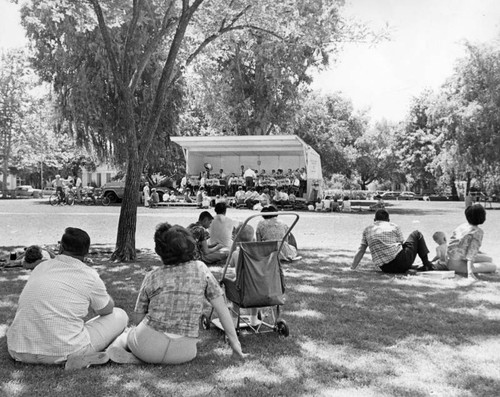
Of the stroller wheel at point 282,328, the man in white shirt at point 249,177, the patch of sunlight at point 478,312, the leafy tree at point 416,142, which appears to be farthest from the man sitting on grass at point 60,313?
the leafy tree at point 416,142

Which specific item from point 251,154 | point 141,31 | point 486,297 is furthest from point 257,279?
point 251,154

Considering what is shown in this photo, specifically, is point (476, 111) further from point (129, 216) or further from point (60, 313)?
point (60, 313)

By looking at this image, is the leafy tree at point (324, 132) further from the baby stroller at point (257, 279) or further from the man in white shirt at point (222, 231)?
the baby stroller at point (257, 279)

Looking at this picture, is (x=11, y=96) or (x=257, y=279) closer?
(x=257, y=279)

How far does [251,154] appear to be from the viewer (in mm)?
27281

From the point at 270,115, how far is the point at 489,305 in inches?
1013

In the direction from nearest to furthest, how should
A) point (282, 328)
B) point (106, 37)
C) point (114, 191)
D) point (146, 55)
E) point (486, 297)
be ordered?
point (282, 328)
point (486, 297)
point (106, 37)
point (146, 55)
point (114, 191)

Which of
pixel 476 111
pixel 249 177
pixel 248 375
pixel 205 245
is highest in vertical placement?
pixel 476 111

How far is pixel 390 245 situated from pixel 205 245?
8.91ft

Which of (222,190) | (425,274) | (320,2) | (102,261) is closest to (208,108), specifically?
(222,190)

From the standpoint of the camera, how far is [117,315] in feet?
14.2

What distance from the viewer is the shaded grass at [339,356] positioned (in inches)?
140

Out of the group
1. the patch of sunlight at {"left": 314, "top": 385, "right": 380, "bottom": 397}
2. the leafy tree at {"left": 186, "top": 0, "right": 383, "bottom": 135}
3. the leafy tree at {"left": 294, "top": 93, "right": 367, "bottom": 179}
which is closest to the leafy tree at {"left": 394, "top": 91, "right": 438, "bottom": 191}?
the leafy tree at {"left": 294, "top": 93, "right": 367, "bottom": 179}

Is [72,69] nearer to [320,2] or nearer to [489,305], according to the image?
[320,2]
